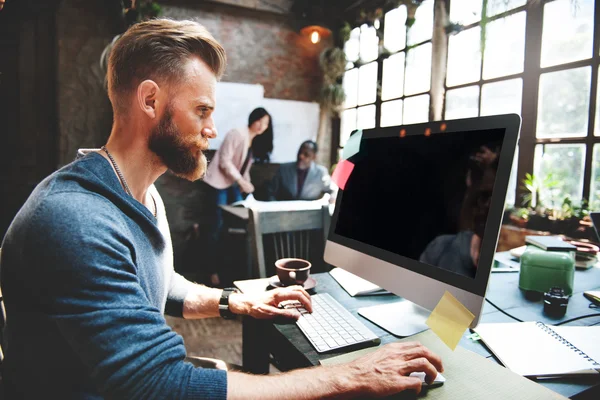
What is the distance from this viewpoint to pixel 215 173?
14.1ft

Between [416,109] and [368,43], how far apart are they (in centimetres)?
130

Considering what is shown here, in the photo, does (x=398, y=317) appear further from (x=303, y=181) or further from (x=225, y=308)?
(x=303, y=181)

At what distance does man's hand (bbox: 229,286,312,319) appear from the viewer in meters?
1.00

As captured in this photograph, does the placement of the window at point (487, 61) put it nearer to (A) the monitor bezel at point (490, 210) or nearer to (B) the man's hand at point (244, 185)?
(A) the monitor bezel at point (490, 210)

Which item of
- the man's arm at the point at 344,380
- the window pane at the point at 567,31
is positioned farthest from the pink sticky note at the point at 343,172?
the window pane at the point at 567,31

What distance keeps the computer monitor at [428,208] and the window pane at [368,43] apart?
354 centimetres

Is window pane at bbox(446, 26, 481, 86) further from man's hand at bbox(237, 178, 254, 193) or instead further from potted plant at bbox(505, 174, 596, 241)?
man's hand at bbox(237, 178, 254, 193)

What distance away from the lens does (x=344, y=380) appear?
2.20 ft

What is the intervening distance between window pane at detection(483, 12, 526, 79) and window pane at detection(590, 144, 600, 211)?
80cm

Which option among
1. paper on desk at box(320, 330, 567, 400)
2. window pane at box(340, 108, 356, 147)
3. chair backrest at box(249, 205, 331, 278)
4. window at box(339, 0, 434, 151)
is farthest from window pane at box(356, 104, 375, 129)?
paper on desk at box(320, 330, 567, 400)

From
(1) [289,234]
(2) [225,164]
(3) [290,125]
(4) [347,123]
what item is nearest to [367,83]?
(4) [347,123]

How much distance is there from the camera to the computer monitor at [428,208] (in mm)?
802

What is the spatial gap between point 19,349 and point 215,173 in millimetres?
3667

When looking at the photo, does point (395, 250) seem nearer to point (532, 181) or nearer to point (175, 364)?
point (175, 364)
